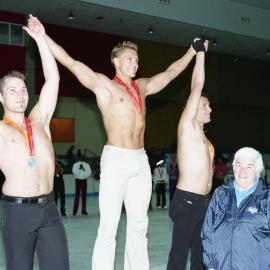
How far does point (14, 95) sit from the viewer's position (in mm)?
3465

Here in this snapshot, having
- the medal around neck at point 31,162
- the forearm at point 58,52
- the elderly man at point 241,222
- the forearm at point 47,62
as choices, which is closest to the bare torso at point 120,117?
the forearm at point 58,52

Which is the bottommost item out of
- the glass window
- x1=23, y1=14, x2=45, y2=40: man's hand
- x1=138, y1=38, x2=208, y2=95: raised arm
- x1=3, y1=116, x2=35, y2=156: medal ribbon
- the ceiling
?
x1=3, y1=116, x2=35, y2=156: medal ribbon

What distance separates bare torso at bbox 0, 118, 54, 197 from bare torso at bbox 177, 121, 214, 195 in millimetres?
1282

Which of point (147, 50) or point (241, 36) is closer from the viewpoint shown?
point (241, 36)

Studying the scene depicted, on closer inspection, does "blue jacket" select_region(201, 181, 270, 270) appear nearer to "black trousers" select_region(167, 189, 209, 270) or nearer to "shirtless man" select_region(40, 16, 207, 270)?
"black trousers" select_region(167, 189, 209, 270)

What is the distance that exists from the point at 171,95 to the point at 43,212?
2170 centimetres

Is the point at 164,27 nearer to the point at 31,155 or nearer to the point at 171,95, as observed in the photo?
the point at 171,95

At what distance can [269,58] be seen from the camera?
1091 inches

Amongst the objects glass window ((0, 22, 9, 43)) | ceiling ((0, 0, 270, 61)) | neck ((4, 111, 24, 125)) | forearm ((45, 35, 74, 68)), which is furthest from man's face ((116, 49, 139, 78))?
glass window ((0, 22, 9, 43))

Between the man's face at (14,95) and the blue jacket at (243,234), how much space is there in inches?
58.6

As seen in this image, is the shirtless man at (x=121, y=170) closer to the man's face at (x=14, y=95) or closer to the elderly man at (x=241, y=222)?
the man's face at (x=14, y=95)

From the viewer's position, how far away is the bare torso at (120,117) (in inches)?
168

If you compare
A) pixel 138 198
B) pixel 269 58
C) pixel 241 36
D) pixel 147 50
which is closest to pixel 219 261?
pixel 138 198

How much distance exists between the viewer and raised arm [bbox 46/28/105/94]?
13.3ft
